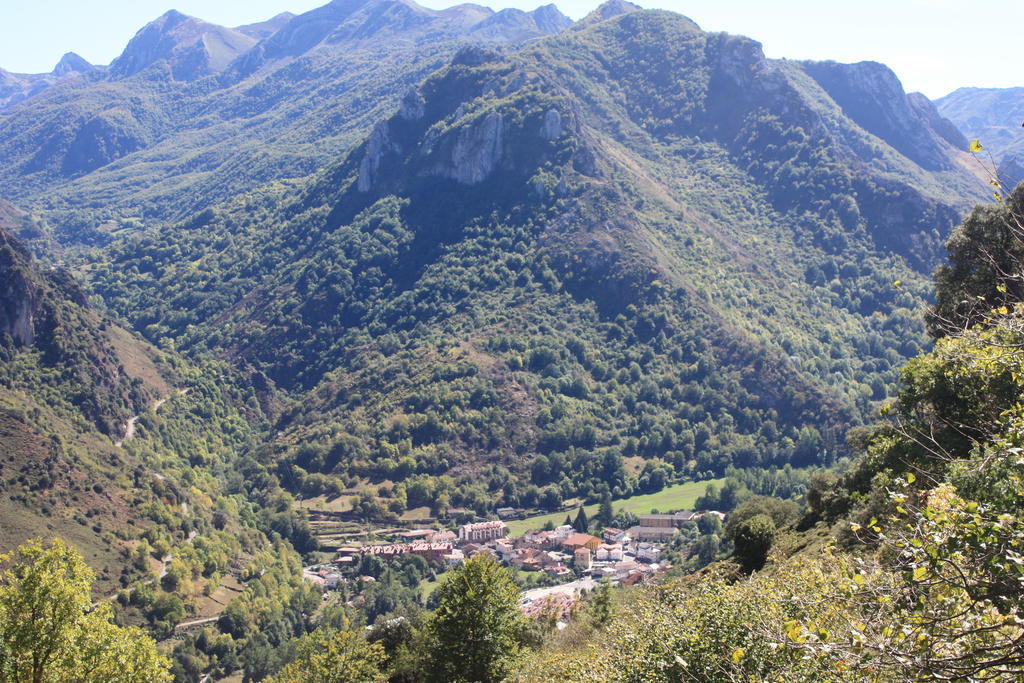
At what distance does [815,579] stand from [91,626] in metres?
20.3

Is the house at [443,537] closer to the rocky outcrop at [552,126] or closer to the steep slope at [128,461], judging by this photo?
the steep slope at [128,461]

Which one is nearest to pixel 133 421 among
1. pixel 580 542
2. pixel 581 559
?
pixel 580 542

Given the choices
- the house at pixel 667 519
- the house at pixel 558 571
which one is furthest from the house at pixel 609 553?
the house at pixel 667 519

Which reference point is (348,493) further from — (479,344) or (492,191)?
(492,191)

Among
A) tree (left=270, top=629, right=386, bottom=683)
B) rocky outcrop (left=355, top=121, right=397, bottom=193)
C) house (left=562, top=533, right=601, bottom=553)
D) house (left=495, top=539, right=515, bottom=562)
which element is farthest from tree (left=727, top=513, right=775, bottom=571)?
rocky outcrop (left=355, top=121, right=397, bottom=193)

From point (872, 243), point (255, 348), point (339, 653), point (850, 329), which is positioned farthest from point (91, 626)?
point (872, 243)

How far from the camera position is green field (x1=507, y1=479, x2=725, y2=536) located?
10525cm

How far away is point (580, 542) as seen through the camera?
92000 mm

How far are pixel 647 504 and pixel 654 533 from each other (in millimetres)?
13414

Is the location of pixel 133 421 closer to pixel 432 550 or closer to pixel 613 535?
pixel 432 550

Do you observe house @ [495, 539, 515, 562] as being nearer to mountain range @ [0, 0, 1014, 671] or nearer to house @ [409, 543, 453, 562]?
house @ [409, 543, 453, 562]

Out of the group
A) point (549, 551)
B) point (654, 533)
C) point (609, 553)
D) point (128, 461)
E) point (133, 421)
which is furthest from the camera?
point (133, 421)

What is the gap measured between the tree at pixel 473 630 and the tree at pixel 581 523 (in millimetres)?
66351

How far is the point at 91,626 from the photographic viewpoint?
2314cm
